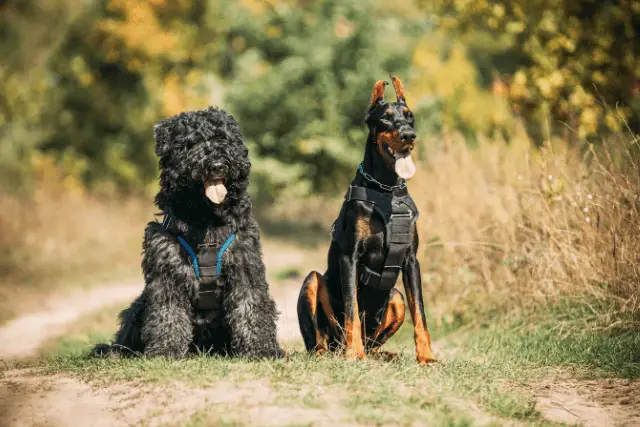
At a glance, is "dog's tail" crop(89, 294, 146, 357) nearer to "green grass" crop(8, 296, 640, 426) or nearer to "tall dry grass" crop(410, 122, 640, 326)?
"green grass" crop(8, 296, 640, 426)

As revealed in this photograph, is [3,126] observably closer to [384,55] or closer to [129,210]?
[129,210]

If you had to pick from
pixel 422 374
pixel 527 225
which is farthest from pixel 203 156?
pixel 527 225

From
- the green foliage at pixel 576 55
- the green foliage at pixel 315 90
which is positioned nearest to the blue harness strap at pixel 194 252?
the green foliage at pixel 576 55

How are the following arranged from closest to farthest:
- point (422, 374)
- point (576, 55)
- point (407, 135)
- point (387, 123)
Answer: point (422, 374)
point (407, 135)
point (387, 123)
point (576, 55)

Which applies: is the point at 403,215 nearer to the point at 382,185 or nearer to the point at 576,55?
the point at 382,185

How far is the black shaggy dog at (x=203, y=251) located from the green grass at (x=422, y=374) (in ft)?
0.80

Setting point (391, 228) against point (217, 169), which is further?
point (391, 228)

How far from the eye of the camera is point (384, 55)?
16266 millimetres

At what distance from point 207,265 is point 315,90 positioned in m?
11.4

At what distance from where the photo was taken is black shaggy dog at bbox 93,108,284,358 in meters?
4.98

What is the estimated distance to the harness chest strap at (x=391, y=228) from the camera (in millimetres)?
5102

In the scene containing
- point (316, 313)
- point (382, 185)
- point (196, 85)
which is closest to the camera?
point (382, 185)

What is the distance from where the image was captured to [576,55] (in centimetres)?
948

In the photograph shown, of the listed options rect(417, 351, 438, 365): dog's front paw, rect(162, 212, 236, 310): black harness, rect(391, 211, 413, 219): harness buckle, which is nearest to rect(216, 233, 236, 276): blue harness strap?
rect(162, 212, 236, 310): black harness
